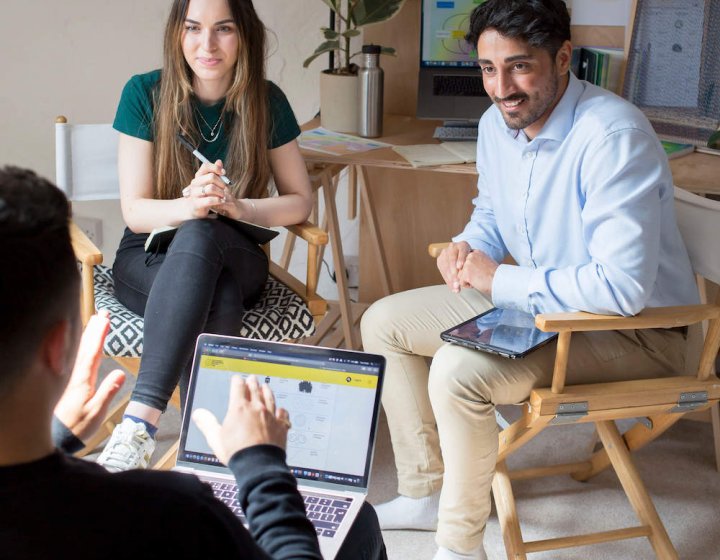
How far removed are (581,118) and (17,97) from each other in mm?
2126

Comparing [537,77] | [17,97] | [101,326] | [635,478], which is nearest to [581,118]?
[537,77]

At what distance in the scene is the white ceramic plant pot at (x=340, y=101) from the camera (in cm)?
280

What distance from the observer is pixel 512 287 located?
1955mm

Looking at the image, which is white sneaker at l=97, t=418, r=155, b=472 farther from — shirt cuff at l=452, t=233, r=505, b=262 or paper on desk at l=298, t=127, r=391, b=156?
paper on desk at l=298, t=127, r=391, b=156

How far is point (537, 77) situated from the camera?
6.46 feet

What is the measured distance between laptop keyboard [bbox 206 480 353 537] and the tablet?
0.54 metres

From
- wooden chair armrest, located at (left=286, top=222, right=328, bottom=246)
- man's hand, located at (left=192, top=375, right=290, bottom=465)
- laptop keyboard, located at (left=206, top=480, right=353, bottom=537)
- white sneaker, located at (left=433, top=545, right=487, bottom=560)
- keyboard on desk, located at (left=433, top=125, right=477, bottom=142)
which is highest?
keyboard on desk, located at (left=433, top=125, right=477, bottom=142)

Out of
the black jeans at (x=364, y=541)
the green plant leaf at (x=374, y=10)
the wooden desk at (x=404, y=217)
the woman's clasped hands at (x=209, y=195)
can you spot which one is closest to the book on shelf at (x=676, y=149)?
the wooden desk at (x=404, y=217)

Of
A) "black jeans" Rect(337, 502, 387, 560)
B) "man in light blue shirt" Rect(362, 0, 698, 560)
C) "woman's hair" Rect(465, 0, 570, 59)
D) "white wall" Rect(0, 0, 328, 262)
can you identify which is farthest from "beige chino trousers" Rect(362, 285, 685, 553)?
"white wall" Rect(0, 0, 328, 262)

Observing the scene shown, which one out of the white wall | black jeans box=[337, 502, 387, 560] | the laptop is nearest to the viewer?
black jeans box=[337, 502, 387, 560]

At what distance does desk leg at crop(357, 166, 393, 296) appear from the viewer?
9.94 feet

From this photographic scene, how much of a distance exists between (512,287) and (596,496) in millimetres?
702

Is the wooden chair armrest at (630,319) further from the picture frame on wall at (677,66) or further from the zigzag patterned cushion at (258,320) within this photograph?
the picture frame on wall at (677,66)

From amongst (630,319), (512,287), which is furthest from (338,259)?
(630,319)
